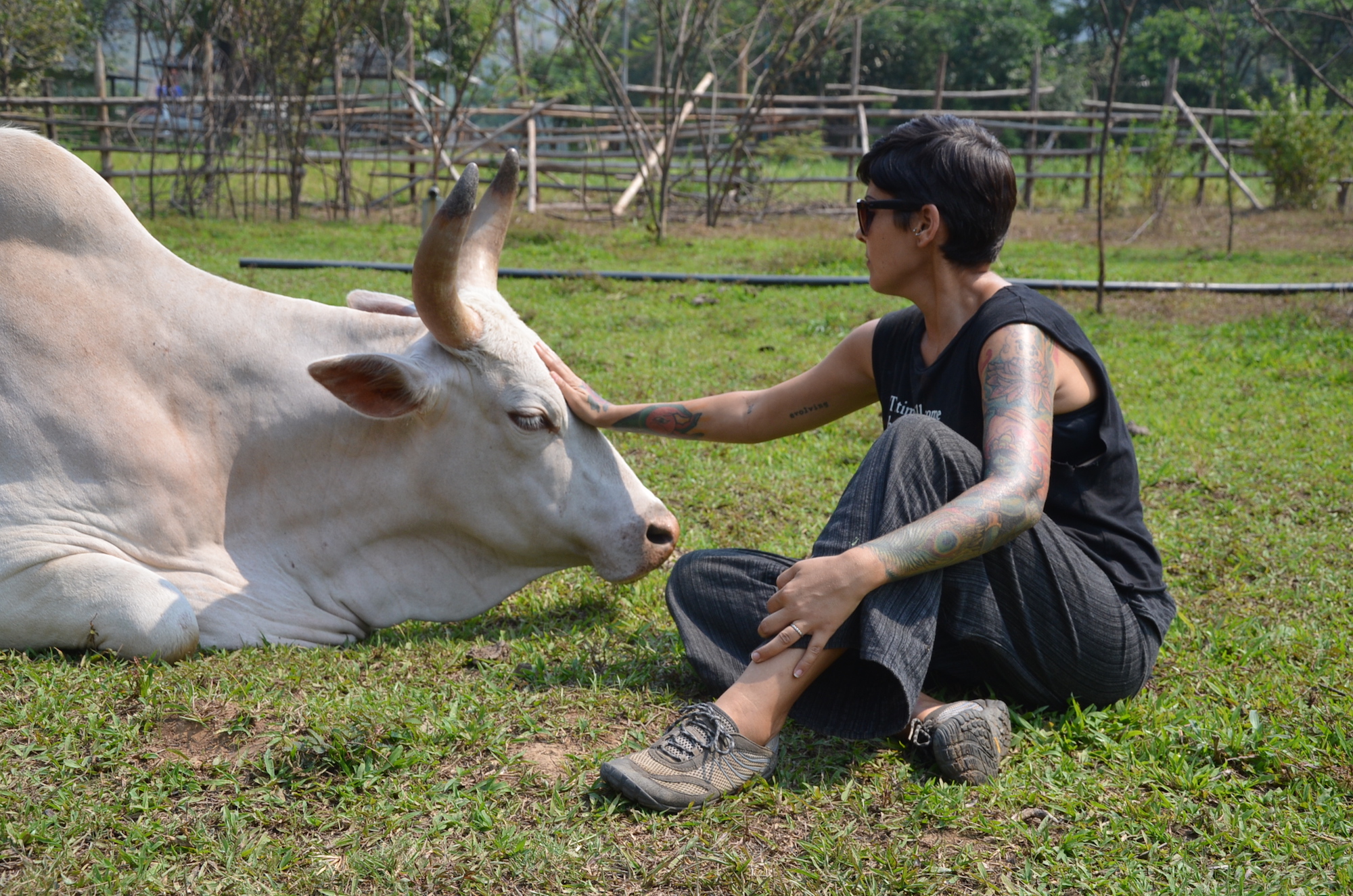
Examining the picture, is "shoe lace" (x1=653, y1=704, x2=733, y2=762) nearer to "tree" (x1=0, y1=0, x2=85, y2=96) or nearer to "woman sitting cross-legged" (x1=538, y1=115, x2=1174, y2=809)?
"woman sitting cross-legged" (x1=538, y1=115, x2=1174, y2=809)

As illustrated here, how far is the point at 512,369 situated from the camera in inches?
116

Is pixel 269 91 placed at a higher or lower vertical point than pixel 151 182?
higher

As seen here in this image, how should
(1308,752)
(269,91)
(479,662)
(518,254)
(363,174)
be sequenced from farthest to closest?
1. (363,174)
2. (269,91)
3. (518,254)
4. (479,662)
5. (1308,752)

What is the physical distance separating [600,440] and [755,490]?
1.33 m

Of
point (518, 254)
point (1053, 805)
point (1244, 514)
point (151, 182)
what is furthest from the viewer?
point (151, 182)

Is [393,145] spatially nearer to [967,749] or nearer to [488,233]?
[488,233]

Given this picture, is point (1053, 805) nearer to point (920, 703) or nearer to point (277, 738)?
point (920, 703)

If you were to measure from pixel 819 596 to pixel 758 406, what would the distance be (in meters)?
1.15

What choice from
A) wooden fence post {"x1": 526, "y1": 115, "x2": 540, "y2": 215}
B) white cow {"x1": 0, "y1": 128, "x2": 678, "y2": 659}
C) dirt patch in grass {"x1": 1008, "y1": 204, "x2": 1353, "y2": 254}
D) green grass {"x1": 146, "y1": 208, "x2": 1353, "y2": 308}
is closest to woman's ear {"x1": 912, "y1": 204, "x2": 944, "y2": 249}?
white cow {"x1": 0, "y1": 128, "x2": 678, "y2": 659}

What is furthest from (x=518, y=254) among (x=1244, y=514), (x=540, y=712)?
(x=540, y=712)

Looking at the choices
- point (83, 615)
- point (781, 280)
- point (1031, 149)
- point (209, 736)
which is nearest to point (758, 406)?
point (209, 736)

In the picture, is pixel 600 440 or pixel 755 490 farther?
pixel 755 490

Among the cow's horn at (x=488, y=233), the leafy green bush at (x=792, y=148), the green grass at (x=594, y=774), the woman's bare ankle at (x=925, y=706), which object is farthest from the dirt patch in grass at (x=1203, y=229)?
the woman's bare ankle at (x=925, y=706)

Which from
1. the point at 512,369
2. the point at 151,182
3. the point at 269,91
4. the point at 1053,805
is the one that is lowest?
the point at 1053,805
